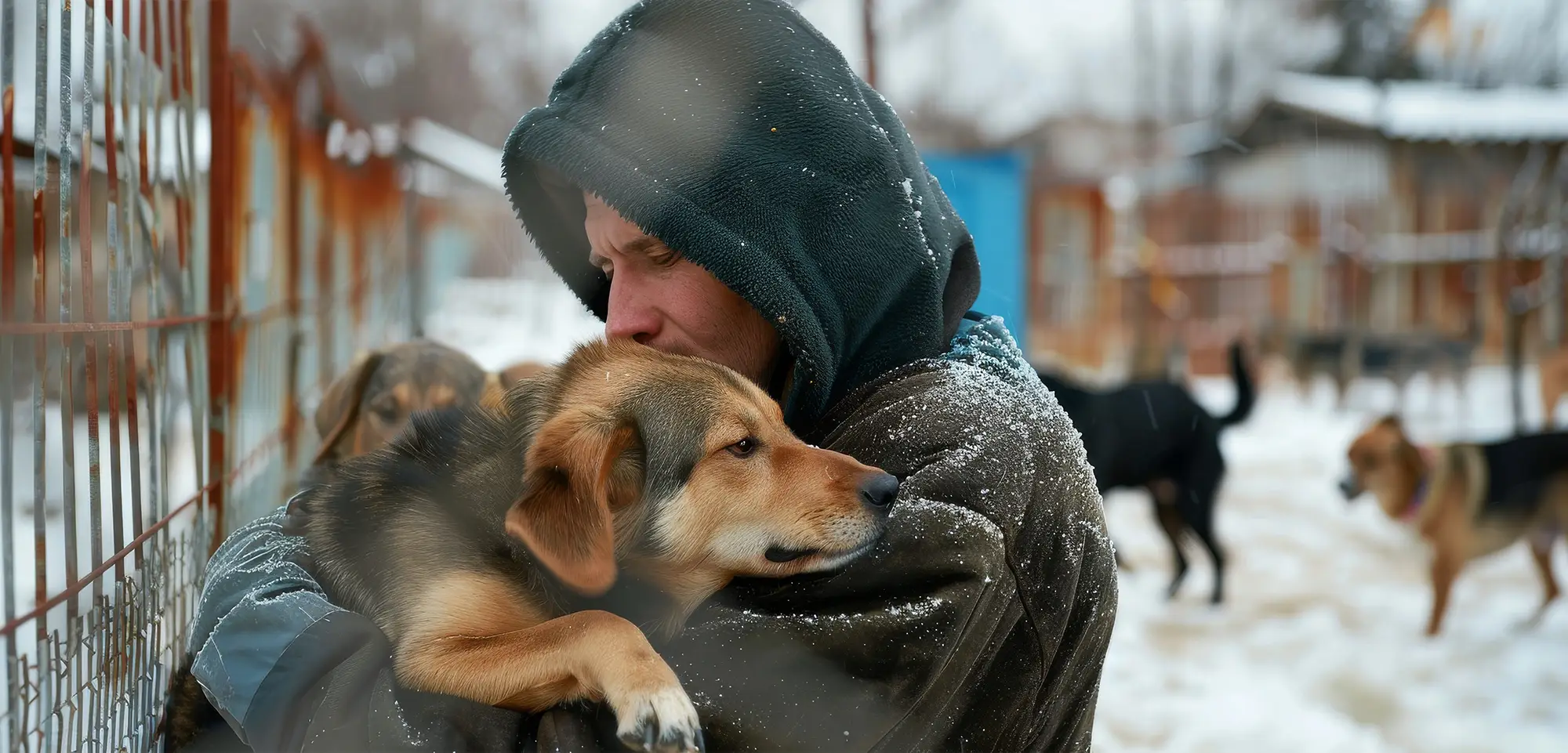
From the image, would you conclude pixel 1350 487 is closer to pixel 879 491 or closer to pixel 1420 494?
pixel 1420 494

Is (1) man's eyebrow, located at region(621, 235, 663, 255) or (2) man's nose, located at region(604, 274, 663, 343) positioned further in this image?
(2) man's nose, located at region(604, 274, 663, 343)

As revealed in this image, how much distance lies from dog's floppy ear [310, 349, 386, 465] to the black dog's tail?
19.6 feet

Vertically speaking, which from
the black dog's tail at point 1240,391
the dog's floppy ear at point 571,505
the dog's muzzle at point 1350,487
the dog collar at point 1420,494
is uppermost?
the dog's floppy ear at point 571,505

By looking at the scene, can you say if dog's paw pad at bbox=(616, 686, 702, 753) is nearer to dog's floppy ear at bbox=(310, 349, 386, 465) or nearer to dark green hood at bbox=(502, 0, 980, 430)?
dark green hood at bbox=(502, 0, 980, 430)

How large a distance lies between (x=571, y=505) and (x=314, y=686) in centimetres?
45

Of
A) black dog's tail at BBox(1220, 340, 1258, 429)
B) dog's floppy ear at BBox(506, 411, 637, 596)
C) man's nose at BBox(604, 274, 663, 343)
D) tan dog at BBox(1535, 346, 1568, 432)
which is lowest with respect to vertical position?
tan dog at BBox(1535, 346, 1568, 432)

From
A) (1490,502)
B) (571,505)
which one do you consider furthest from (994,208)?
(571,505)

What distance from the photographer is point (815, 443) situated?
2158 millimetres

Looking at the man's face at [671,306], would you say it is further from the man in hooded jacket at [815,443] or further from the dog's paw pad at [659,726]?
the dog's paw pad at [659,726]

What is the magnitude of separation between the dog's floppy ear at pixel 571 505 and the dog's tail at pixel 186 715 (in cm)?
81

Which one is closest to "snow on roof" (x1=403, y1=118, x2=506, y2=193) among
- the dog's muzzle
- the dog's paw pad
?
the dog's muzzle

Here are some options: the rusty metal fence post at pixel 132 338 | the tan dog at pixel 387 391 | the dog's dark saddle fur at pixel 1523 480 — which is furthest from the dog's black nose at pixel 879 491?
the dog's dark saddle fur at pixel 1523 480

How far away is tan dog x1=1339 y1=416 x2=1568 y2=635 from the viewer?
21.8ft

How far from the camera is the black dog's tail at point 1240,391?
7.88 m
